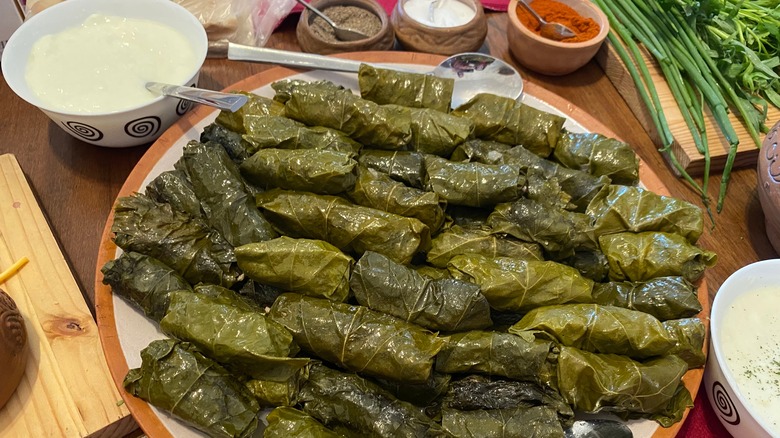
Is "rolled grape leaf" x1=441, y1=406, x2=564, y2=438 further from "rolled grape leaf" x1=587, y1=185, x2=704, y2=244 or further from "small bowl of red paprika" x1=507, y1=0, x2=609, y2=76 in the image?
"small bowl of red paprika" x1=507, y1=0, x2=609, y2=76

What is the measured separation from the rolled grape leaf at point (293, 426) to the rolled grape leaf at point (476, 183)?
4.06 ft

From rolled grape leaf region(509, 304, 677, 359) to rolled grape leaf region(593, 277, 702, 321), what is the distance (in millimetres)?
138

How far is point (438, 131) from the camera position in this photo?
122 inches

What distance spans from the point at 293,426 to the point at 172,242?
1.05 m

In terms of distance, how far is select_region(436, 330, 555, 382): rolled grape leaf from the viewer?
2.38 meters

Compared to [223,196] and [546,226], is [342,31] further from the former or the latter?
[546,226]

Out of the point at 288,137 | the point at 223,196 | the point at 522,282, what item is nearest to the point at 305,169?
the point at 288,137

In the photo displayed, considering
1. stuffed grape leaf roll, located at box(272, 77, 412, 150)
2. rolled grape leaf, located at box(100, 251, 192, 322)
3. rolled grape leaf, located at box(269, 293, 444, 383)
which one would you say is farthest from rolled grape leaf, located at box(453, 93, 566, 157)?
rolled grape leaf, located at box(100, 251, 192, 322)

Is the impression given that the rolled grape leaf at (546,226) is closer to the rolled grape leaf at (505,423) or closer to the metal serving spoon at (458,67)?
the rolled grape leaf at (505,423)

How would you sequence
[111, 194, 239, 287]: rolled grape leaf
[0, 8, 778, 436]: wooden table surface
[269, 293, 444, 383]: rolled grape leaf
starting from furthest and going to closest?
[0, 8, 778, 436]: wooden table surface < [111, 194, 239, 287]: rolled grape leaf < [269, 293, 444, 383]: rolled grape leaf

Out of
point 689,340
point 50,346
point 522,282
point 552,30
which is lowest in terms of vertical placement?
point 50,346

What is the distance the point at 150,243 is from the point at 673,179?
3.10 meters

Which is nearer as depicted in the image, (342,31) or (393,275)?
(393,275)

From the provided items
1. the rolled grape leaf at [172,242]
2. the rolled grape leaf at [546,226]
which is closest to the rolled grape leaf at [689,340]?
the rolled grape leaf at [546,226]
